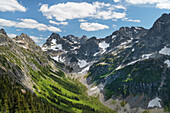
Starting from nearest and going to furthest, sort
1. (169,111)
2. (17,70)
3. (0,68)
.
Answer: (0,68) < (17,70) < (169,111)

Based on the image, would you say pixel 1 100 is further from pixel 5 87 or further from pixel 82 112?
pixel 82 112

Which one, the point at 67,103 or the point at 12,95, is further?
the point at 67,103

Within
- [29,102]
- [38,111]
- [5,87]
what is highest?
[5,87]

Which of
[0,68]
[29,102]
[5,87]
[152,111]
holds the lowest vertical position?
[152,111]

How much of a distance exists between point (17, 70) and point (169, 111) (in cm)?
19091

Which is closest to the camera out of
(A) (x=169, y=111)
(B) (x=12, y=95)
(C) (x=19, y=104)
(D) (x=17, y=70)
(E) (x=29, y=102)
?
(C) (x=19, y=104)

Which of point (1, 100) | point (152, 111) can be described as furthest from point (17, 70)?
point (152, 111)

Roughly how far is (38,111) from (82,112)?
9747 centimetres

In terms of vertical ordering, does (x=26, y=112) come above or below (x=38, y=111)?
above

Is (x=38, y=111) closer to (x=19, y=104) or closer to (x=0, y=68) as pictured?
(x=19, y=104)

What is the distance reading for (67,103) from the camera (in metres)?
199

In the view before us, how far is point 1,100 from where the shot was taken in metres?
81.4

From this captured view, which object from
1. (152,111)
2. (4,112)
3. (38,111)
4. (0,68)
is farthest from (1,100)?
(152,111)

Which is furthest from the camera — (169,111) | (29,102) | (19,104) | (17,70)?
(169,111)
